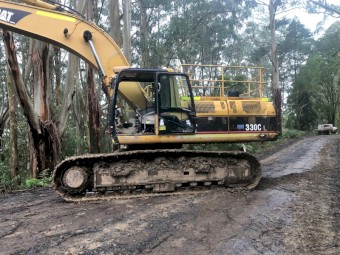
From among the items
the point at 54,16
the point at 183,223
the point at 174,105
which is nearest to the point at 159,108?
the point at 174,105

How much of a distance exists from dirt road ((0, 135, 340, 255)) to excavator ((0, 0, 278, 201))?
1.49ft

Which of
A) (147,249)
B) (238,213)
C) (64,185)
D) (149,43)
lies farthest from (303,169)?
(149,43)

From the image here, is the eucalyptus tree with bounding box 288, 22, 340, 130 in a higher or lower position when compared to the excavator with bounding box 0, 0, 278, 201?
higher

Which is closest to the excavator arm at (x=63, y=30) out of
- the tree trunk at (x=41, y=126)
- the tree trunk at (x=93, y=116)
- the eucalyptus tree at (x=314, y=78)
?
the tree trunk at (x=41, y=126)

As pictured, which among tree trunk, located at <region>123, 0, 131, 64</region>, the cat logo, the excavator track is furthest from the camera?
tree trunk, located at <region>123, 0, 131, 64</region>

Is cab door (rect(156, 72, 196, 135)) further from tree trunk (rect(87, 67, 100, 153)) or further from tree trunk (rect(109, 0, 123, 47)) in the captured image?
tree trunk (rect(109, 0, 123, 47))

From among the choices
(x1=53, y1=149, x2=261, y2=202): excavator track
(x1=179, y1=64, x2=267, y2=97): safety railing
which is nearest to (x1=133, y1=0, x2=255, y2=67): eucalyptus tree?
(x1=179, y1=64, x2=267, y2=97): safety railing

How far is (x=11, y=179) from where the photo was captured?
10.7 m

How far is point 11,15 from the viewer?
762 centimetres

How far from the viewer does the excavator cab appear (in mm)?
7434

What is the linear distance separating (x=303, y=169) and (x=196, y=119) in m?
4.57

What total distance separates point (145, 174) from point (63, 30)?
355 centimetres

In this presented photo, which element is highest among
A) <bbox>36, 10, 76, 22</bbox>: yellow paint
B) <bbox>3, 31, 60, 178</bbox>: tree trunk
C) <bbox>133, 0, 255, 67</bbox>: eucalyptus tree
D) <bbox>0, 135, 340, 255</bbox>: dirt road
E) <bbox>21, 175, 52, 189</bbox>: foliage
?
<bbox>133, 0, 255, 67</bbox>: eucalyptus tree

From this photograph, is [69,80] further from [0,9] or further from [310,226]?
[310,226]
